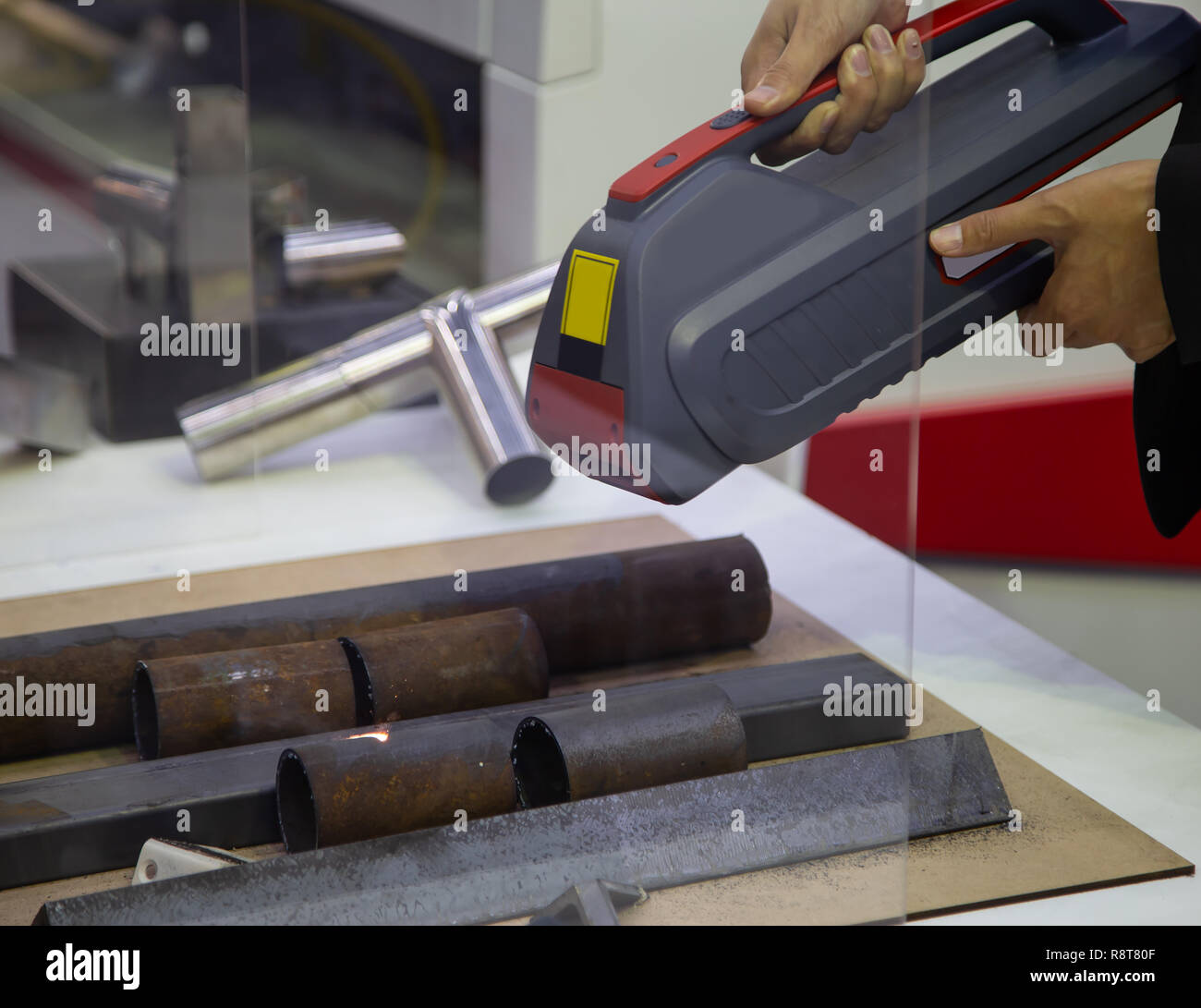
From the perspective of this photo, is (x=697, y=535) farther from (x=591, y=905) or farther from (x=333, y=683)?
(x=591, y=905)

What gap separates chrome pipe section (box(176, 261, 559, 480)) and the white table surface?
3 cm

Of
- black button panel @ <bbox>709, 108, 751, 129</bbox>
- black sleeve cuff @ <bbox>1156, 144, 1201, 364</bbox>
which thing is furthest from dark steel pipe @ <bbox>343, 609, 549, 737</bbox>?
black sleeve cuff @ <bbox>1156, 144, 1201, 364</bbox>

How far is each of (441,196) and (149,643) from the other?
96 cm

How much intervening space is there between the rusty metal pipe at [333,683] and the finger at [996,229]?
0.47 meters

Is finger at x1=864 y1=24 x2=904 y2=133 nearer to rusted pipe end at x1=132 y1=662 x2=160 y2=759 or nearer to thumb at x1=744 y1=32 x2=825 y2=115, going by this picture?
thumb at x1=744 y1=32 x2=825 y2=115

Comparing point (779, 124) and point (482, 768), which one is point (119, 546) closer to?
point (482, 768)

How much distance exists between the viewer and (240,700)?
3.66 ft

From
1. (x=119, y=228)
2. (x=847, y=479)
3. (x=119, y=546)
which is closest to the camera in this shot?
(x=847, y=479)

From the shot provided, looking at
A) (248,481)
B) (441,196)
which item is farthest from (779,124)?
(441,196)

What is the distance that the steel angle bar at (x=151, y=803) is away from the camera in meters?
1.01

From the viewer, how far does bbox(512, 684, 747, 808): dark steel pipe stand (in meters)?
1.06

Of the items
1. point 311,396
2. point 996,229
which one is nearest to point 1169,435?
point 996,229

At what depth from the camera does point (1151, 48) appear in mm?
1090

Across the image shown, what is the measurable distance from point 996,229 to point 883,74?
0.14 metres
